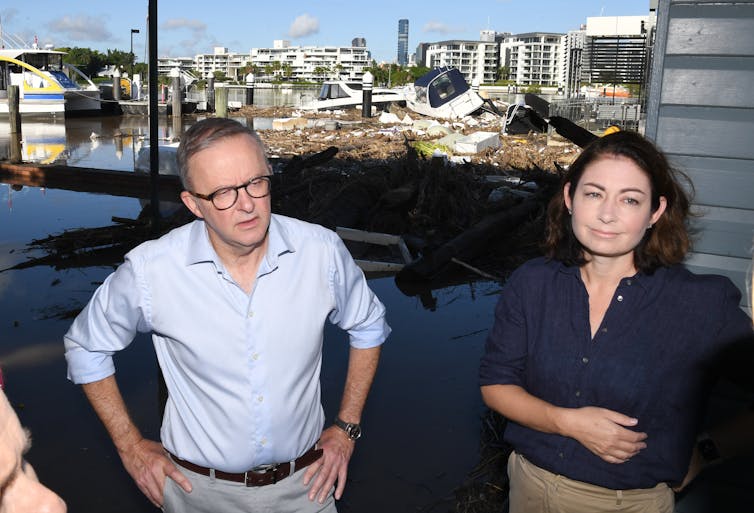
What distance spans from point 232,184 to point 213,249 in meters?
0.23

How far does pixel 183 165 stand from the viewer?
249 centimetres

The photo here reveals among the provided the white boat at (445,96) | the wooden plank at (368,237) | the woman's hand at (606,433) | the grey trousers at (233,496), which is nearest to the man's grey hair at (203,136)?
the grey trousers at (233,496)

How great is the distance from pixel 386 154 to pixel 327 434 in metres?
15.5

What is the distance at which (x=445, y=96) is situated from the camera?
108ft

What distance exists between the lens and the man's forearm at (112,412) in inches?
98.5

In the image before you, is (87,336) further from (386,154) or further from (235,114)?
(235,114)

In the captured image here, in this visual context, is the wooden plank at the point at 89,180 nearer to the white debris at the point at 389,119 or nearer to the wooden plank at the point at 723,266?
the wooden plank at the point at 723,266

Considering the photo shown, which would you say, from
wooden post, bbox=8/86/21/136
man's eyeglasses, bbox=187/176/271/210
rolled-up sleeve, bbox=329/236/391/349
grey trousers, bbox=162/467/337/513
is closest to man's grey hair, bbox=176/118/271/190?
man's eyeglasses, bbox=187/176/271/210

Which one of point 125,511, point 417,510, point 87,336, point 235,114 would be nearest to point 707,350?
point 87,336

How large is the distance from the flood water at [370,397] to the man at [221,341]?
6.39 ft

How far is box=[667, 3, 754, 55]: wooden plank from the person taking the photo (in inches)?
124

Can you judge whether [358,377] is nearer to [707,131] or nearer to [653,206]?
[653,206]

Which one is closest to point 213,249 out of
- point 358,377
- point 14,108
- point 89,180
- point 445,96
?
point 358,377

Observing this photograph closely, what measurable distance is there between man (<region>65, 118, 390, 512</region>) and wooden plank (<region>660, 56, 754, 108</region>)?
1830mm
